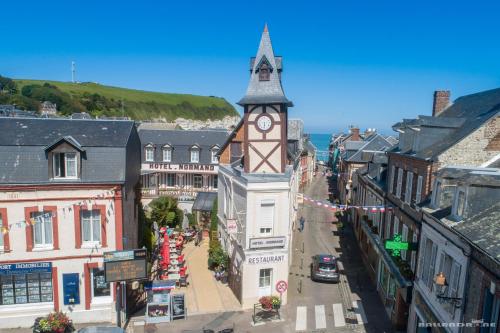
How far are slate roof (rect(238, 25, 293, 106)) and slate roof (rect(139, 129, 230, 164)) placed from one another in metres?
17.3

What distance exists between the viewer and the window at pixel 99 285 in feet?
57.1

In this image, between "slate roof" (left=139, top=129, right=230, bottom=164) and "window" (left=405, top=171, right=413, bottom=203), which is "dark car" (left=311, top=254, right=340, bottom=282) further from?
"slate roof" (left=139, top=129, right=230, bottom=164)

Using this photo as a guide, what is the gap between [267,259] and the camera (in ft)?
62.4

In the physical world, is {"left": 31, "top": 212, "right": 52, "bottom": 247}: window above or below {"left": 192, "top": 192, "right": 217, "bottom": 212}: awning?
above

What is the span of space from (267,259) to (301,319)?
354 cm

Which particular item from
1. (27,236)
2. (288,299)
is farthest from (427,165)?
(27,236)

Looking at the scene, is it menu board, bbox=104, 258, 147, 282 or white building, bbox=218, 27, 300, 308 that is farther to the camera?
white building, bbox=218, 27, 300, 308

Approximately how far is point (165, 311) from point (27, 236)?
7.71m

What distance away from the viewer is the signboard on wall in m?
15.9

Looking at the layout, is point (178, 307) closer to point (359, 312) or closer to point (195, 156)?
point (359, 312)

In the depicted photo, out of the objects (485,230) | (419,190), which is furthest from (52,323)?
(419,190)

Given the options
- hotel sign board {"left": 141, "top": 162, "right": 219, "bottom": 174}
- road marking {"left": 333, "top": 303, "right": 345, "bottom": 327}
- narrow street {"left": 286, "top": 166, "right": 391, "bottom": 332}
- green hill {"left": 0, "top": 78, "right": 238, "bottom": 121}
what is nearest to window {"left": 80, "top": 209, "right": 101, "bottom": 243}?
narrow street {"left": 286, "top": 166, "right": 391, "bottom": 332}

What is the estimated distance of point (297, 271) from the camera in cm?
2409

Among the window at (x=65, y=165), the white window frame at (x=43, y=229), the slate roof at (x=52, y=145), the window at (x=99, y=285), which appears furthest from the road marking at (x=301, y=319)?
the window at (x=65, y=165)
